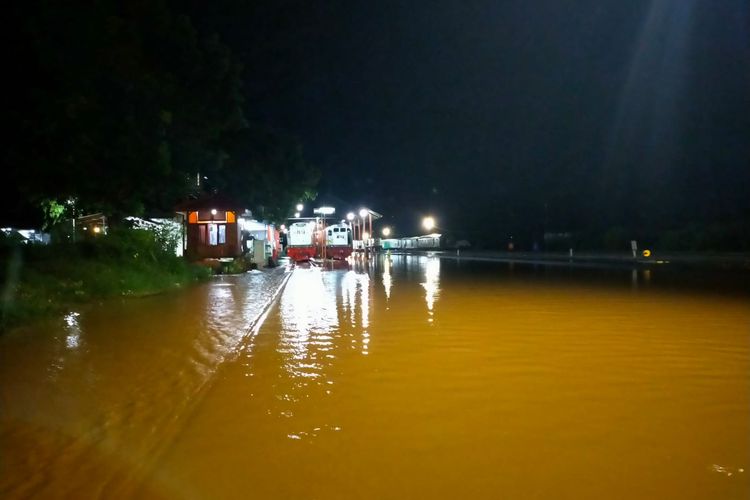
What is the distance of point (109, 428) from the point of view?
6070 millimetres

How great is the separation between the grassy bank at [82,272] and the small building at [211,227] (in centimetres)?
706

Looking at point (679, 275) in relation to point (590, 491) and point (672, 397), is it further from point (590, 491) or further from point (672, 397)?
point (590, 491)

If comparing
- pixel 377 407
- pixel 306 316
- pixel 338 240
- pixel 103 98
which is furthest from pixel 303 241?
pixel 377 407

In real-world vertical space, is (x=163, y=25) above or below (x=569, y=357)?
above

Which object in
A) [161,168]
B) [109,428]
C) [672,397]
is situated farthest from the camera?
[161,168]

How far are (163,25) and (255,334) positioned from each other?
1473 centimetres

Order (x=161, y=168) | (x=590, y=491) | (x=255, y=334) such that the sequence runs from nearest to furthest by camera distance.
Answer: (x=590, y=491)
(x=255, y=334)
(x=161, y=168)

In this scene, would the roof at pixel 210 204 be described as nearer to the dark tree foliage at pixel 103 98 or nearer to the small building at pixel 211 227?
the small building at pixel 211 227

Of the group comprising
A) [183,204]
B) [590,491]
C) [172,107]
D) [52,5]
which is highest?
[52,5]

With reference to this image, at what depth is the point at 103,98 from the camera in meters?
20.7

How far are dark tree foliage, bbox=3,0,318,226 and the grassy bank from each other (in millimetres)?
2104

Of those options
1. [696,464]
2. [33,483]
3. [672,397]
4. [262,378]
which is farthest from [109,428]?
[672,397]

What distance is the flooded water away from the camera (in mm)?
4973

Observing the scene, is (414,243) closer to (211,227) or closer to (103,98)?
(211,227)
